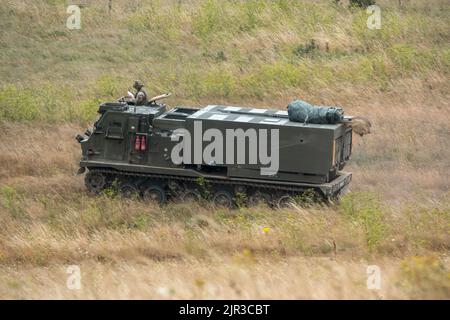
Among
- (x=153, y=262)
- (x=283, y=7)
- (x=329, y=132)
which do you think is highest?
(x=283, y=7)

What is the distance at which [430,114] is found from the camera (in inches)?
917

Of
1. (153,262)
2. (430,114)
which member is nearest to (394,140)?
(430,114)

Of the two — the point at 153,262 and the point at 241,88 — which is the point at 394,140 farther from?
the point at 153,262

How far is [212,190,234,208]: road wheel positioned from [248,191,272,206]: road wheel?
339 millimetres

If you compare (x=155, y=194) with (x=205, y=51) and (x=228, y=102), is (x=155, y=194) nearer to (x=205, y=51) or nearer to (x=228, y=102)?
(x=228, y=102)

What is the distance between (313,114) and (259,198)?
5.68ft

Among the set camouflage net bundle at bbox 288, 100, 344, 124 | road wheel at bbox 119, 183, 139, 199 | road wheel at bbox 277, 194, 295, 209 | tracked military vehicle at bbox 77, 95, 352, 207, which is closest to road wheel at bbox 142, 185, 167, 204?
tracked military vehicle at bbox 77, 95, 352, 207

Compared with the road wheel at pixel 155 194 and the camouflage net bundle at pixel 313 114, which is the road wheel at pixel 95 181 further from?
the camouflage net bundle at pixel 313 114

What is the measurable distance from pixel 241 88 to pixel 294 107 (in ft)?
26.6

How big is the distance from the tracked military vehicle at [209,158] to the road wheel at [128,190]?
2 cm

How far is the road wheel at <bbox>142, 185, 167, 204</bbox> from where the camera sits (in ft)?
58.5

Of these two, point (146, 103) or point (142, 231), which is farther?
point (146, 103)

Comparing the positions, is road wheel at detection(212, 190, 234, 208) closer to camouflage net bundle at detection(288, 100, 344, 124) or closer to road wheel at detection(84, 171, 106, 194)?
camouflage net bundle at detection(288, 100, 344, 124)

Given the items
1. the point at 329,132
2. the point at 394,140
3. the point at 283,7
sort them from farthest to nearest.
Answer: the point at 283,7 < the point at 394,140 < the point at 329,132
